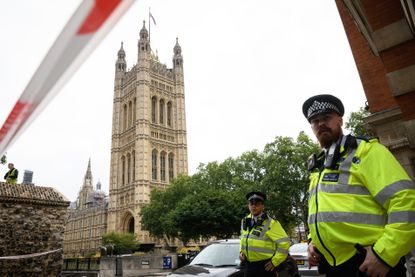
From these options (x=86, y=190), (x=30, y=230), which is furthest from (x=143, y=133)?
(x=86, y=190)

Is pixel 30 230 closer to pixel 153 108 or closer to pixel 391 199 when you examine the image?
pixel 391 199

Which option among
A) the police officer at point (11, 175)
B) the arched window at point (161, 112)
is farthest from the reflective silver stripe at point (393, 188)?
the arched window at point (161, 112)

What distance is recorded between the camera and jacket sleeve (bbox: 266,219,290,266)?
4.07 m

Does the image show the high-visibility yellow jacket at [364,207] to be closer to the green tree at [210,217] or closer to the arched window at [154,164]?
the green tree at [210,217]

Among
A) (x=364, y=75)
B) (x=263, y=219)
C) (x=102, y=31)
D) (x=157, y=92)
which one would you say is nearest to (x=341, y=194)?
(x=102, y=31)

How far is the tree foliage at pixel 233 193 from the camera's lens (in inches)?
1180

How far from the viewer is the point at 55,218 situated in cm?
1209

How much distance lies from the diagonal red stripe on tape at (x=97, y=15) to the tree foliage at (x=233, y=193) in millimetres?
29240

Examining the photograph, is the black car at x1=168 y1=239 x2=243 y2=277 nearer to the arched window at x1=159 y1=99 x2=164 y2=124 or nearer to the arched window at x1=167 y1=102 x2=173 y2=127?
the arched window at x1=159 y1=99 x2=164 y2=124

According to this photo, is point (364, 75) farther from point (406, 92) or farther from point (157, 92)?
point (157, 92)

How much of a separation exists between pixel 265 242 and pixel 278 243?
6.9 inches

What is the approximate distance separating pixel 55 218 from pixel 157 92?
53.2 m

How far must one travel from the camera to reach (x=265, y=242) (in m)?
4.30

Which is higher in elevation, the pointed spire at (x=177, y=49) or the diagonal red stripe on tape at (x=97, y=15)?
the pointed spire at (x=177, y=49)
